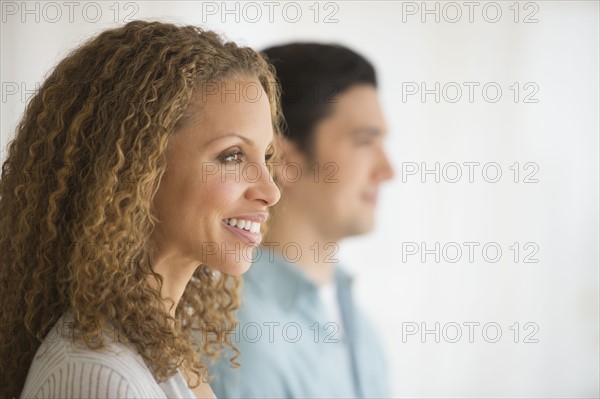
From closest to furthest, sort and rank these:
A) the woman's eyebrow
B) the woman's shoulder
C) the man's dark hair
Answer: the woman's shoulder
the woman's eyebrow
the man's dark hair

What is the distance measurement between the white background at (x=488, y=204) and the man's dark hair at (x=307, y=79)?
0.71 metres

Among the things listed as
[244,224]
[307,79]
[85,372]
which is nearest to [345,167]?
[307,79]

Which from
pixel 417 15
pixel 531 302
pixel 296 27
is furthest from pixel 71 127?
pixel 531 302

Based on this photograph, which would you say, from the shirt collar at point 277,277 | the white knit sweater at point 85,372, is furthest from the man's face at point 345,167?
the white knit sweater at point 85,372

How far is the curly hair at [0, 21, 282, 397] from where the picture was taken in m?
0.97

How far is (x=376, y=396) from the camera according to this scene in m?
1.80


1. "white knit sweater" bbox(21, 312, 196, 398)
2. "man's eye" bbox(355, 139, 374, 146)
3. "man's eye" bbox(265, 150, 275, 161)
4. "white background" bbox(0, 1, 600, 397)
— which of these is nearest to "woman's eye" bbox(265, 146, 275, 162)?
"man's eye" bbox(265, 150, 275, 161)

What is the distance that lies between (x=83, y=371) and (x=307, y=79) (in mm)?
1014

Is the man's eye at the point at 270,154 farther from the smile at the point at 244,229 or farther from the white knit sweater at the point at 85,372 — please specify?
the white knit sweater at the point at 85,372

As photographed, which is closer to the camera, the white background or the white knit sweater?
the white knit sweater

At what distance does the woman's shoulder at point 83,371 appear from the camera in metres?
0.87

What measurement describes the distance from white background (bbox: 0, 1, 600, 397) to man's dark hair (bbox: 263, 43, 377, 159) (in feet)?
2.34

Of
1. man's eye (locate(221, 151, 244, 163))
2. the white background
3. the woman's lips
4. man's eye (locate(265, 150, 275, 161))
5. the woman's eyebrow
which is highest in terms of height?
the woman's eyebrow

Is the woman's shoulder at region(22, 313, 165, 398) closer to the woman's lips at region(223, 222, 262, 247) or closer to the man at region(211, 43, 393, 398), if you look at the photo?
the woman's lips at region(223, 222, 262, 247)
